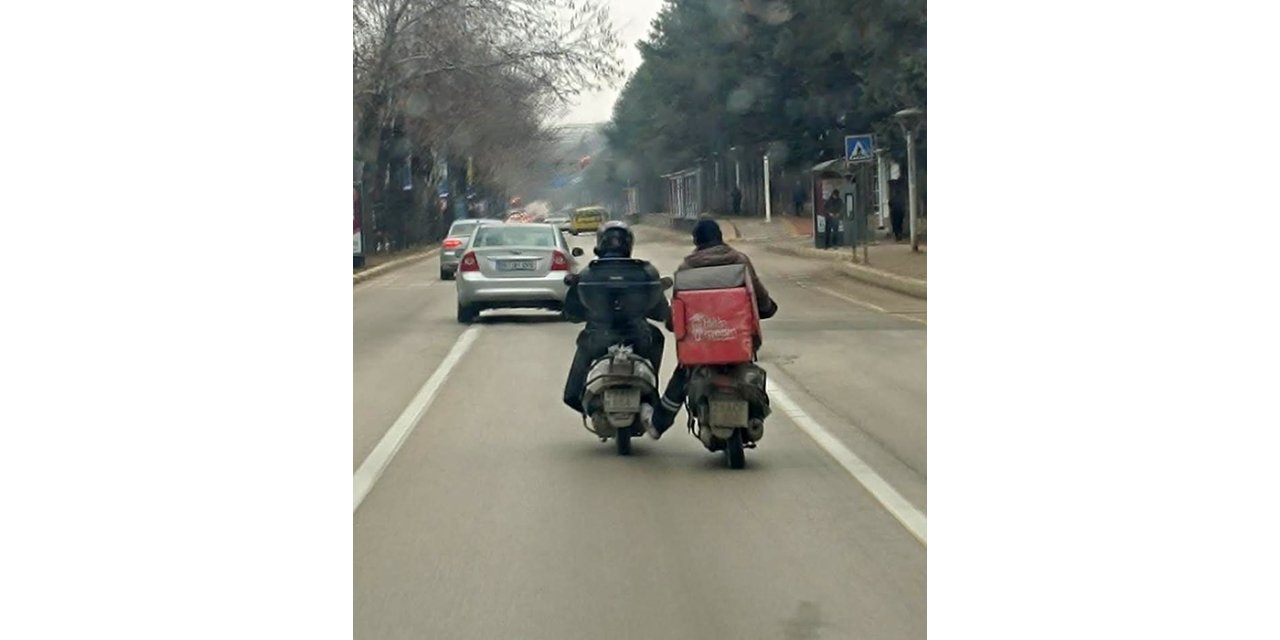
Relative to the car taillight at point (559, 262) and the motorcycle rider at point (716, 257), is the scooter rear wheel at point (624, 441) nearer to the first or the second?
the motorcycle rider at point (716, 257)

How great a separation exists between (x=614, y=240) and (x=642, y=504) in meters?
0.95

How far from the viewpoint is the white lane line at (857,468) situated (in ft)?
23.3

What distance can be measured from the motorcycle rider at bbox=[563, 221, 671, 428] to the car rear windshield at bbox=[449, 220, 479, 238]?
0.45 meters

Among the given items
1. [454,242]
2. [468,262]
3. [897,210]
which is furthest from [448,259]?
[897,210]

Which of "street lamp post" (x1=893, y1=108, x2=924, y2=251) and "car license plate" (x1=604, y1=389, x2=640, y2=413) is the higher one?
"street lamp post" (x1=893, y1=108, x2=924, y2=251)

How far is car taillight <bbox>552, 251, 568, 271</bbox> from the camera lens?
27.0 feet

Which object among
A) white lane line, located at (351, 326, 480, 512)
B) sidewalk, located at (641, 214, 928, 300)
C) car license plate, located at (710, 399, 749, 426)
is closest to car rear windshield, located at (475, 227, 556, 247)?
sidewalk, located at (641, 214, 928, 300)

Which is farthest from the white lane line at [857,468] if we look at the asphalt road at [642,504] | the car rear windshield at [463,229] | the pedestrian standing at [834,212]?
the car rear windshield at [463,229]

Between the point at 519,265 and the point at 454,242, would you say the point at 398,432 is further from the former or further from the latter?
the point at 519,265

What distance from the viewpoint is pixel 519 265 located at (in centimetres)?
951

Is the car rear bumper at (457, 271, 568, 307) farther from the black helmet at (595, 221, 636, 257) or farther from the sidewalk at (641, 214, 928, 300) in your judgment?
the sidewalk at (641, 214, 928, 300)

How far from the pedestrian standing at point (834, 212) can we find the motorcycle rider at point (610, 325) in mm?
670
